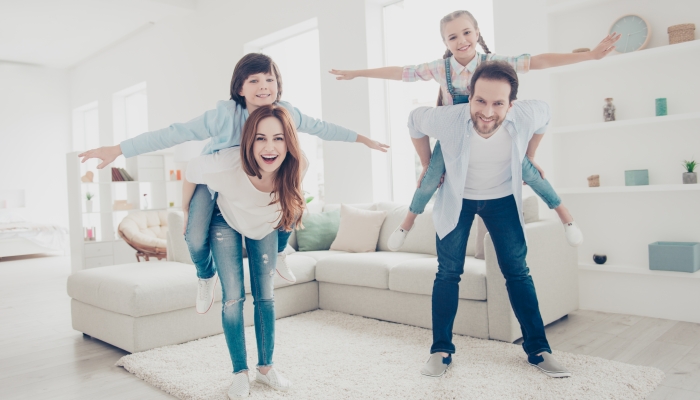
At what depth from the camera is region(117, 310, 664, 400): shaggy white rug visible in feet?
6.98

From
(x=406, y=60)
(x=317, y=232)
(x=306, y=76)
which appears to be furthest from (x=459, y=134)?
(x=306, y=76)

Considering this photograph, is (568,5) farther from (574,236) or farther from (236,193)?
(236,193)

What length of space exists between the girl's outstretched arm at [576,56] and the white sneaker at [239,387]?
5.81 ft

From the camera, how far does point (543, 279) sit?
2.95 metres

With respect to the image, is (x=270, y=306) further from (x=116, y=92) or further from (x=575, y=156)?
(x=116, y=92)

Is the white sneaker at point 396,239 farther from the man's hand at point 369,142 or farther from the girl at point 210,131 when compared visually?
the girl at point 210,131

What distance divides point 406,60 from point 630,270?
2.61 metres

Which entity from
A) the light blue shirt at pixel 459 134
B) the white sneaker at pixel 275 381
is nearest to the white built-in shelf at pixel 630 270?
the light blue shirt at pixel 459 134

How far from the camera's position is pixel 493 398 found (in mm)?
2049

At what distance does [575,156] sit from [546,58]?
171 cm

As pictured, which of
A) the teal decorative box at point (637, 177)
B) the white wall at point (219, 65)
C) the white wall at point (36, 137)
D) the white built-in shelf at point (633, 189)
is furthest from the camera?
the white wall at point (36, 137)

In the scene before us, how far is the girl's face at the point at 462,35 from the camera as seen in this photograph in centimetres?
213

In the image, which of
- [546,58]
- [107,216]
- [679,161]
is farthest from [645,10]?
[107,216]

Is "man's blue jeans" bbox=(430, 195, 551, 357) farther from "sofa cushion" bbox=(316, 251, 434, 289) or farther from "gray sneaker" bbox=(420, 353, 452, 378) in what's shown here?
"sofa cushion" bbox=(316, 251, 434, 289)
